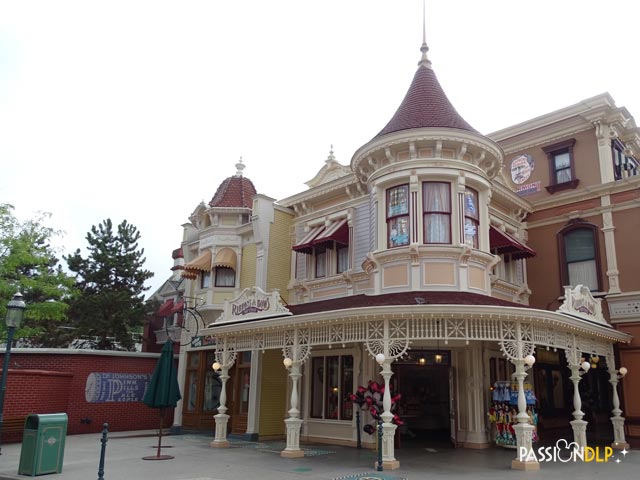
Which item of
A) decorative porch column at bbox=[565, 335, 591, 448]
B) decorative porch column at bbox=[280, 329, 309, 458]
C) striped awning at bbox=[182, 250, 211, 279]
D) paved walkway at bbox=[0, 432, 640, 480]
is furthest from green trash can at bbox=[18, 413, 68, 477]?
decorative porch column at bbox=[565, 335, 591, 448]

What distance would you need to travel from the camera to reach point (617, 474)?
1125cm

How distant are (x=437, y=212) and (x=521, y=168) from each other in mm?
7024

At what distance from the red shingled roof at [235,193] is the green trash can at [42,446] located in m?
12.2

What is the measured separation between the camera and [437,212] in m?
15.3

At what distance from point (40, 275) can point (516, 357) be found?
21.4 metres

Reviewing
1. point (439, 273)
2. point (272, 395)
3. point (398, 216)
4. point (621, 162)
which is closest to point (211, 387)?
point (272, 395)

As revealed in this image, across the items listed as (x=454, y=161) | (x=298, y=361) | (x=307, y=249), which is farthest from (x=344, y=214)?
Result: (x=298, y=361)

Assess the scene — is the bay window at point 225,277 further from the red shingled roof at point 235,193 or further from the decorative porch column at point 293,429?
the decorative porch column at point 293,429

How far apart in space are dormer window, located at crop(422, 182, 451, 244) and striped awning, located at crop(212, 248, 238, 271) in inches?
345

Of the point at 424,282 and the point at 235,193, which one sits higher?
the point at 235,193

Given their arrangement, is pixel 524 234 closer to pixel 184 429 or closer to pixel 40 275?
pixel 184 429

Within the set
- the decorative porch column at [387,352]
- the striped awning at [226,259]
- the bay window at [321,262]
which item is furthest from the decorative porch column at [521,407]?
the striped awning at [226,259]

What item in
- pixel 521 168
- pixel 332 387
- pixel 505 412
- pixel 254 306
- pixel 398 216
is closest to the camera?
pixel 505 412

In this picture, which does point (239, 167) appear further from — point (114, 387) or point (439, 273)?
point (439, 273)
